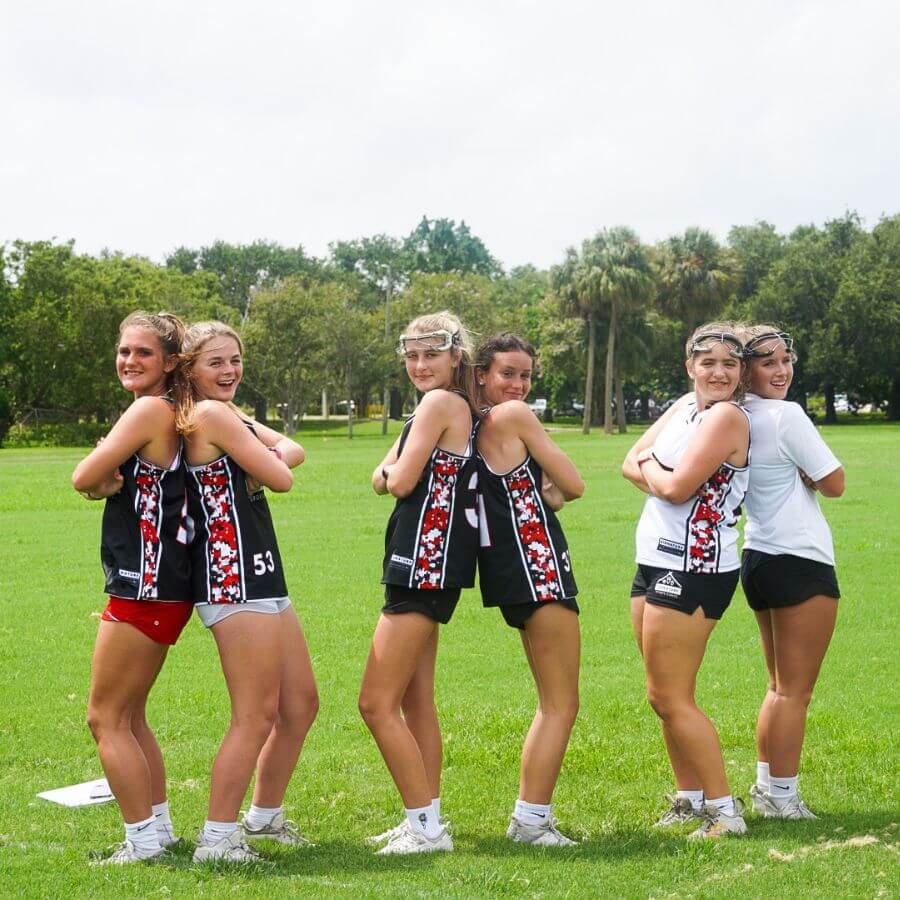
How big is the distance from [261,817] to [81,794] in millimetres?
1287

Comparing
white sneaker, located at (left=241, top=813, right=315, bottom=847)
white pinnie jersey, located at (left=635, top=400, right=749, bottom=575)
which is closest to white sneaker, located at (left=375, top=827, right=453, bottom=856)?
white sneaker, located at (left=241, top=813, right=315, bottom=847)

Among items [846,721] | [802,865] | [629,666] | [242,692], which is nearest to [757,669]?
[629,666]

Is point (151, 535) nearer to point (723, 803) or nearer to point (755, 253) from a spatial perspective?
point (723, 803)

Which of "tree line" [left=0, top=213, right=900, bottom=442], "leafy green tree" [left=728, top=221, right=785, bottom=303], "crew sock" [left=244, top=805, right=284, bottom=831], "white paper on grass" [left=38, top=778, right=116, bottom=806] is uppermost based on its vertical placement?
"leafy green tree" [left=728, top=221, right=785, bottom=303]

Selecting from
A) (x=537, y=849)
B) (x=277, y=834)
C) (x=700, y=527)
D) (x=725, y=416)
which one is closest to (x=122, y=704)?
(x=277, y=834)

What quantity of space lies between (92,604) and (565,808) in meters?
7.32

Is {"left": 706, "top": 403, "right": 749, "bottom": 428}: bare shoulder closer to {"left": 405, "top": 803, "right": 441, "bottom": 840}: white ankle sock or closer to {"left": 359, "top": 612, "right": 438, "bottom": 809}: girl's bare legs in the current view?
{"left": 359, "top": 612, "right": 438, "bottom": 809}: girl's bare legs

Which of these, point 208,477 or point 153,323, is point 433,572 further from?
point 153,323

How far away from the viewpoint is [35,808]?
5.70 m

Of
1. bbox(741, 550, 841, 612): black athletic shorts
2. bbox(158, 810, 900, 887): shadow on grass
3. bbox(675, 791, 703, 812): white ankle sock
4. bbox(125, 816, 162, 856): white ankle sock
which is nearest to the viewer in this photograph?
bbox(158, 810, 900, 887): shadow on grass

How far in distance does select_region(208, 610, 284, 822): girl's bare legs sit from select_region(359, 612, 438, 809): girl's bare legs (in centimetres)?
44

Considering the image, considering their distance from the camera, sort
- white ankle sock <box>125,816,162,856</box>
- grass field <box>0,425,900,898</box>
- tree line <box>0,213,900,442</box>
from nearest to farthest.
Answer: grass field <box>0,425,900,898</box>
white ankle sock <box>125,816,162,856</box>
tree line <box>0,213,900,442</box>

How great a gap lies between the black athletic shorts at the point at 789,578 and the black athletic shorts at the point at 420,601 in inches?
57.9

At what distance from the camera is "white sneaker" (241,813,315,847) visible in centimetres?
513
